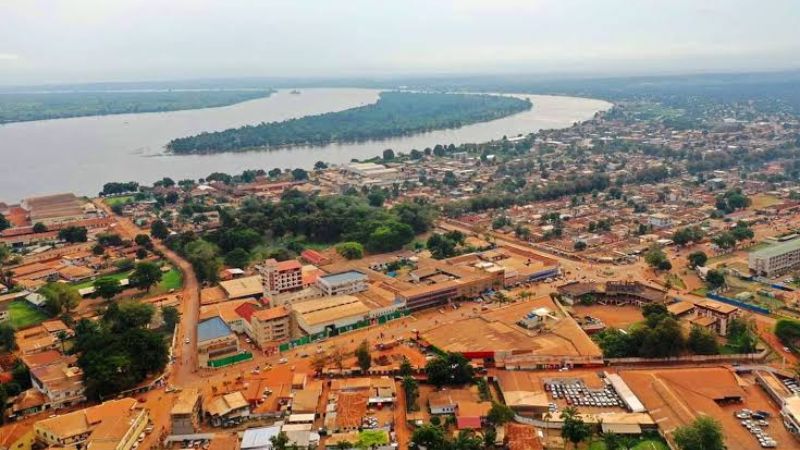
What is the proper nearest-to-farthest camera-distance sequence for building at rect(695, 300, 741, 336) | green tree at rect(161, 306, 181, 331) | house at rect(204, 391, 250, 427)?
house at rect(204, 391, 250, 427) < building at rect(695, 300, 741, 336) < green tree at rect(161, 306, 181, 331)

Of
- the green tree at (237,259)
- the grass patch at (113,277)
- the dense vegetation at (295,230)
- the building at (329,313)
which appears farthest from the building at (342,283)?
the grass patch at (113,277)

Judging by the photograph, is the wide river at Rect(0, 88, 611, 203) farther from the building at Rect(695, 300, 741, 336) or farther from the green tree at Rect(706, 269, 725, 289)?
the building at Rect(695, 300, 741, 336)

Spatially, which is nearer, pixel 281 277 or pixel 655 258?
pixel 281 277

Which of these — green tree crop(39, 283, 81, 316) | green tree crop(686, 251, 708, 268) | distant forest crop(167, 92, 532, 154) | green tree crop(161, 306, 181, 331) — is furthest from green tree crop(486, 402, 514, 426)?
distant forest crop(167, 92, 532, 154)

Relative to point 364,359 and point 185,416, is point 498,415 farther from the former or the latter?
point 185,416

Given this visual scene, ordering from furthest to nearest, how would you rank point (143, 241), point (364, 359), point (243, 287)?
point (143, 241), point (243, 287), point (364, 359)

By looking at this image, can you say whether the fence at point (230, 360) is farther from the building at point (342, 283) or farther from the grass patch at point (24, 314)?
the grass patch at point (24, 314)

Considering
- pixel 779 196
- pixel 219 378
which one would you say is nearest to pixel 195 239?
pixel 219 378

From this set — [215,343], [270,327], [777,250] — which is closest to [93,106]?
[270,327]
